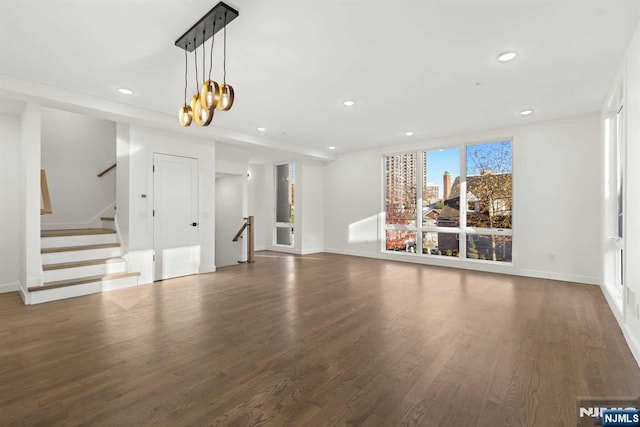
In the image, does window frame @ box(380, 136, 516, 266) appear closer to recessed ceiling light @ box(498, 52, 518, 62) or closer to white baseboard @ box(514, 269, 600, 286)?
white baseboard @ box(514, 269, 600, 286)

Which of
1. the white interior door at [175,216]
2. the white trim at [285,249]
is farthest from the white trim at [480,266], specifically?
the white interior door at [175,216]

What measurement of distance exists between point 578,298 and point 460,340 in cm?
276

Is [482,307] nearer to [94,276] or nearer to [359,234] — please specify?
[359,234]

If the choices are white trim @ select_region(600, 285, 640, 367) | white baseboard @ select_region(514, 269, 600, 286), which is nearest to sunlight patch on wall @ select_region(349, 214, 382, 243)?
white baseboard @ select_region(514, 269, 600, 286)

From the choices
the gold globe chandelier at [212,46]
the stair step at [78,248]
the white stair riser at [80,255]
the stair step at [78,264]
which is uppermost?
the gold globe chandelier at [212,46]

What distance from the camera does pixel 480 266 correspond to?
6.37 meters

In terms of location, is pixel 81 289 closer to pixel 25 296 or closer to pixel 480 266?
pixel 25 296

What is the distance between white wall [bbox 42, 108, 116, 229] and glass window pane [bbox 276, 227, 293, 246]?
14.9 ft

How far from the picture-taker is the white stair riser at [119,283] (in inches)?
188

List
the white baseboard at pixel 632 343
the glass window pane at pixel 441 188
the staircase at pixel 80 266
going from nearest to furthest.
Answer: the white baseboard at pixel 632 343 < the staircase at pixel 80 266 < the glass window pane at pixel 441 188

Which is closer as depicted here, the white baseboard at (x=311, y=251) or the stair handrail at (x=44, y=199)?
the stair handrail at (x=44, y=199)

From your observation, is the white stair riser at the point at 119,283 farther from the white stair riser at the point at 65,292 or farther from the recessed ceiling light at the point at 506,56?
the recessed ceiling light at the point at 506,56

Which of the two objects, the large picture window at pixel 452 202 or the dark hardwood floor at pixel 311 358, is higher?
the large picture window at pixel 452 202

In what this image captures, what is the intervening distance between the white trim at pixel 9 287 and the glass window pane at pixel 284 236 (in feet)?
19.8
